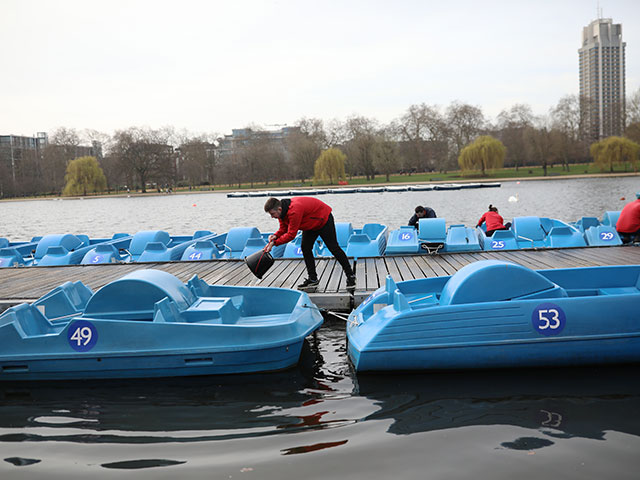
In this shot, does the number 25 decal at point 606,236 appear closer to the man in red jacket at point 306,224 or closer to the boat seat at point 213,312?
the man in red jacket at point 306,224

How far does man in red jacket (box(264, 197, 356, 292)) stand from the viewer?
24.2 feet

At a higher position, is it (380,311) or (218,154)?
(218,154)

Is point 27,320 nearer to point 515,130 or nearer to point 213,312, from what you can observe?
point 213,312

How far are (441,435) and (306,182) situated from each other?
7288cm

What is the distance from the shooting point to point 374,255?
1083cm

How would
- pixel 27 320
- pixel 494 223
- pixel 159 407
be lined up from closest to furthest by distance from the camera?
1. pixel 159 407
2. pixel 27 320
3. pixel 494 223

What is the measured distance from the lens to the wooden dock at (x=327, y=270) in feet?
27.3

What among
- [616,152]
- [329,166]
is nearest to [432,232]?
[616,152]

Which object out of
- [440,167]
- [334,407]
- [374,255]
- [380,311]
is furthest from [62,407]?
[440,167]

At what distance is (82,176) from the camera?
70.2 metres

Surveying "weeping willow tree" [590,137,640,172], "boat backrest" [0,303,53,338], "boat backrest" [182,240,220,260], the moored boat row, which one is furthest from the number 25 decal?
"weeping willow tree" [590,137,640,172]

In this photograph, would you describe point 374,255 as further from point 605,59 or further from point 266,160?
point 605,59

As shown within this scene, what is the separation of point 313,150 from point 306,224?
7010 centimetres

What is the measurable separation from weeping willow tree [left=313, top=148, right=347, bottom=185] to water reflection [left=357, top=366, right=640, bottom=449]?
64.2m
